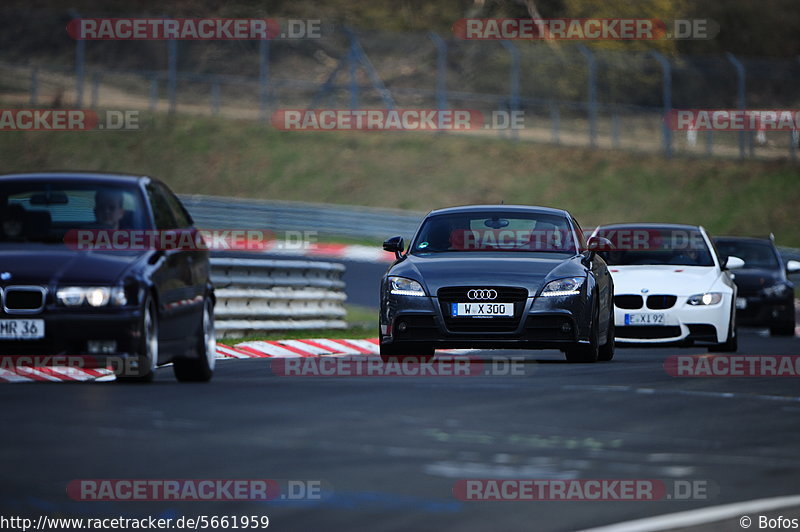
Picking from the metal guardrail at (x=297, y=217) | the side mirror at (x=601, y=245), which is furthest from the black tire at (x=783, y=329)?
the metal guardrail at (x=297, y=217)

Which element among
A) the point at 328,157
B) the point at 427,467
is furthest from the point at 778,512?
the point at 328,157

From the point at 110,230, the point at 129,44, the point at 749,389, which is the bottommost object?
the point at 749,389

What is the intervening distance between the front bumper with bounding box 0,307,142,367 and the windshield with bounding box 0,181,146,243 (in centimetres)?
102

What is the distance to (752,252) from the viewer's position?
2538 cm

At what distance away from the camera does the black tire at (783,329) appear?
23.8 metres

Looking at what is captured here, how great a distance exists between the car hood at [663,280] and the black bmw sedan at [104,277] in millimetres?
6069

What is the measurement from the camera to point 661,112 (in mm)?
50312

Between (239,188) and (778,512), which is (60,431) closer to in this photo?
(778,512)

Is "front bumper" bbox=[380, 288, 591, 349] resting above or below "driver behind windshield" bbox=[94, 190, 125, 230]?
below

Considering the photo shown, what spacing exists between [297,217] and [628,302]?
26499mm

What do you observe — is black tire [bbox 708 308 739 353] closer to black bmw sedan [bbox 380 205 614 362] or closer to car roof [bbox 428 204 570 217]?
car roof [bbox 428 204 570 217]

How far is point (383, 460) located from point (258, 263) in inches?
476

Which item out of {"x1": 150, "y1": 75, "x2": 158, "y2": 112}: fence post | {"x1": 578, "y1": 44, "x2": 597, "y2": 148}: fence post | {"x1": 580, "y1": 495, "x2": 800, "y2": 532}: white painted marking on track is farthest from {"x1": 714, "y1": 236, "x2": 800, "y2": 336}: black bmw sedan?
{"x1": 150, "y1": 75, "x2": 158, "y2": 112}: fence post

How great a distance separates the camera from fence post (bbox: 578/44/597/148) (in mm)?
45531
